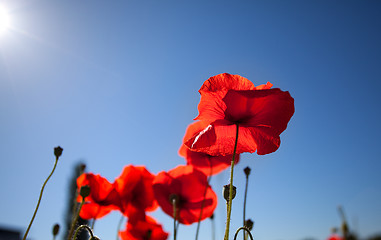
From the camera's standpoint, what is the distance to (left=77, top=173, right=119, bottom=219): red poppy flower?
3.36 feet

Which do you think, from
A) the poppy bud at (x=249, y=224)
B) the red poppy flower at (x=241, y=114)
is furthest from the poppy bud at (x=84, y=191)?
the poppy bud at (x=249, y=224)

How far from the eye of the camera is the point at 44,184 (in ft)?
2.01

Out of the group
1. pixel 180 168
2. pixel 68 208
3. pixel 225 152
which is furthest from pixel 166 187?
pixel 68 208

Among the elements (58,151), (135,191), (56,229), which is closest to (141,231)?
(135,191)

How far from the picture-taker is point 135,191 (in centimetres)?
114

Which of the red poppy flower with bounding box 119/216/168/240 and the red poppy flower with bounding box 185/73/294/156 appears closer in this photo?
the red poppy flower with bounding box 185/73/294/156

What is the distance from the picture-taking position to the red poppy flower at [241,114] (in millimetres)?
649

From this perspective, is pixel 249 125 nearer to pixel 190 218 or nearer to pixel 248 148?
pixel 248 148

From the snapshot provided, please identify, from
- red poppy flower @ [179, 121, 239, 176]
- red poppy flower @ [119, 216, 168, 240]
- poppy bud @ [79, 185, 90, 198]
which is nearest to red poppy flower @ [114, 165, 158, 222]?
red poppy flower @ [119, 216, 168, 240]

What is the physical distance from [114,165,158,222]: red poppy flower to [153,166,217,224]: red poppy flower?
0.07 metres

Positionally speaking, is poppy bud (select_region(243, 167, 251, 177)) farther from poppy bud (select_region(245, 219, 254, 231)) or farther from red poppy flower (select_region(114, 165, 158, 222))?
red poppy flower (select_region(114, 165, 158, 222))

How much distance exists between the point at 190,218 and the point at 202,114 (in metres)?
0.55

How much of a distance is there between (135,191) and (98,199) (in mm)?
138

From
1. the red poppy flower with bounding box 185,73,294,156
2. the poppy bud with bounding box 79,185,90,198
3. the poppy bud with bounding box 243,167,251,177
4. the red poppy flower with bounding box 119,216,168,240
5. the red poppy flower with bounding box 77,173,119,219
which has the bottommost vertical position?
the red poppy flower with bounding box 119,216,168,240
